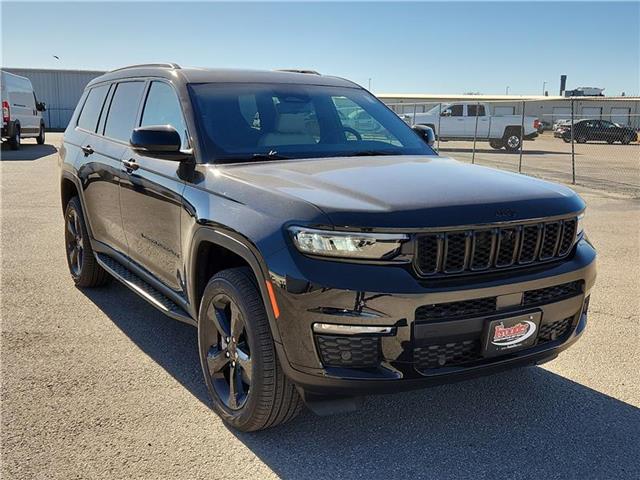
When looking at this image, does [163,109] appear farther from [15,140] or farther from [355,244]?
[15,140]

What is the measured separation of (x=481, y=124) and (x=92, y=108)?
23.4 metres

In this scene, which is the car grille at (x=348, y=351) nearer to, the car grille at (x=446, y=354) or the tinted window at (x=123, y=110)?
the car grille at (x=446, y=354)

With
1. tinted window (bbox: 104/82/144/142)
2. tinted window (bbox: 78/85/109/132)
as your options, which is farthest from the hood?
tinted window (bbox: 78/85/109/132)

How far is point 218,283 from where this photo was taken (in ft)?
10.4

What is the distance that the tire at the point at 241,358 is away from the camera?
2.92m

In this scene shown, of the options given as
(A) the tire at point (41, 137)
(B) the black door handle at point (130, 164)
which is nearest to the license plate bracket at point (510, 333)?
(B) the black door handle at point (130, 164)

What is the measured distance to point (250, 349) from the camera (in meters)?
2.96

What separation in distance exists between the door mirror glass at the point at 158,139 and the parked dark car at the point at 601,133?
3430cm

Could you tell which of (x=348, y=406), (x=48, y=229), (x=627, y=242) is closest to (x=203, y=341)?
(x=348, y=406)

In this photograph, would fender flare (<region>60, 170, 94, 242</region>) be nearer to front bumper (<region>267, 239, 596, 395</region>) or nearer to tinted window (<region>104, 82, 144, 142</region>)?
tinted window (<region>104, 82, 144, 142</region>)

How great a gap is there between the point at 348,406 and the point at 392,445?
442mm

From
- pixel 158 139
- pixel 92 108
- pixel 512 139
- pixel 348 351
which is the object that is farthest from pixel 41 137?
pixel 348 351

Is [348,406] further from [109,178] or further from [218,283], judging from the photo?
[109,178]

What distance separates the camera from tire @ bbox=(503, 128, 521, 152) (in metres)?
26.7
